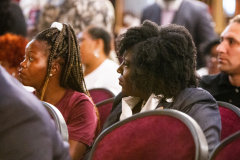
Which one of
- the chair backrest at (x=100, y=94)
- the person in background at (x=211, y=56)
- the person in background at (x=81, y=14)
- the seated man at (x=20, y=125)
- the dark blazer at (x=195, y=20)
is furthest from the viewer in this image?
the person in background at (x=81, y=14)

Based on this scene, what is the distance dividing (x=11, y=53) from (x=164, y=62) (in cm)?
143

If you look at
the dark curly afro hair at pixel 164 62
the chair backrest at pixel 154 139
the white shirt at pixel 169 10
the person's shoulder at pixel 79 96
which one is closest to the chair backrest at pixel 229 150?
the chair backrest at pixel 154 139

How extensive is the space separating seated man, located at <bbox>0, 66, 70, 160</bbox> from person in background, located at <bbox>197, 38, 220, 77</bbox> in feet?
9.34

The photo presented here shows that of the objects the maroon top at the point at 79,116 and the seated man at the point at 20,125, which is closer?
the seated man at the point at 20,125

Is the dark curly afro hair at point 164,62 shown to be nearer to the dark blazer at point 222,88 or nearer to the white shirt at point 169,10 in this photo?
the dark blazer at point 222,88

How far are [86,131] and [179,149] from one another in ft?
2.19

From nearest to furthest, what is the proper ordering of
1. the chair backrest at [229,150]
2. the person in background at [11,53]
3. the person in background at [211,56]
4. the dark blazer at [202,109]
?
the chair backrest at [229,150] → the dark blazer at [202,109] → the person in background at [11,53] → the person in background at [211,56]

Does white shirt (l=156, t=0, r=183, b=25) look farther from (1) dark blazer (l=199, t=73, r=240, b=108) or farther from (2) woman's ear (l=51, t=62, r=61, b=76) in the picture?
(2) woman's ear (l=51, t=62, r=61, b=76)

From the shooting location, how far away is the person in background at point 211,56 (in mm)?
3502

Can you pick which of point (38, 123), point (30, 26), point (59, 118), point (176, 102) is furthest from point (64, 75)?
point (30, 26)

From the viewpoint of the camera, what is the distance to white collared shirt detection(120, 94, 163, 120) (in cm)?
159

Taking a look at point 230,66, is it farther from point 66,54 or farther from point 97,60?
point 97,60

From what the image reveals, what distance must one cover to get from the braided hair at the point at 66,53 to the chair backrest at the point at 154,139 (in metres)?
0.64

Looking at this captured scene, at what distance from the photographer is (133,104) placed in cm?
176
